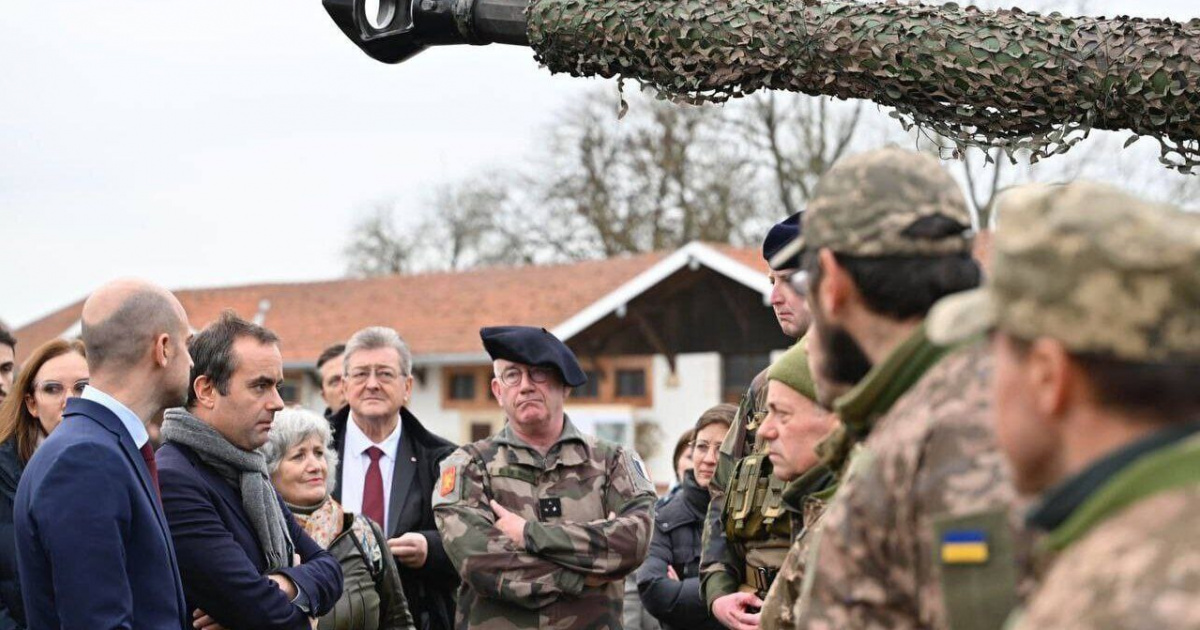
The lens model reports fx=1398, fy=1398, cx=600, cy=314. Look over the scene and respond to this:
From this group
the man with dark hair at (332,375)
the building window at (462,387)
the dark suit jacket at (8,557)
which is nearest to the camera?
the dark suit jacket at (8,557)

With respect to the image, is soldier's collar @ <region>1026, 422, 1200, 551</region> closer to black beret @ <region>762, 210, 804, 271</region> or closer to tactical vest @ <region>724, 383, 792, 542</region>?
tactical vest @ <region>724, 383, 792, 542</region>

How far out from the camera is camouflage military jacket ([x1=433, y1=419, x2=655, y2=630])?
207 inches

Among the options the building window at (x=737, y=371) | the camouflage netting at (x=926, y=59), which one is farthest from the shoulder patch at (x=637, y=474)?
the building window at (x=737, y=371)

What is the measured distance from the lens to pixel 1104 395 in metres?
1.56

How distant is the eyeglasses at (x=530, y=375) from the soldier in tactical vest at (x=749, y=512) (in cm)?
96

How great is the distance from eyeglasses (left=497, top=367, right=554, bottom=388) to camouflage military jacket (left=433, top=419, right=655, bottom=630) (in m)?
0.21

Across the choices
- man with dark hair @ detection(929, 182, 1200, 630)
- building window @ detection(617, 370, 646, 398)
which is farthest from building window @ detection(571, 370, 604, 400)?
man with dark hair @ detection(929, 182, 1200, 630)

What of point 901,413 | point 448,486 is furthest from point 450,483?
point 901,413

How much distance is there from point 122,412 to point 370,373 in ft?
8.65

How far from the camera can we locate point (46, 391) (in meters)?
5.61

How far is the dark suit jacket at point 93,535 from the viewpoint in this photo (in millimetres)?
3494

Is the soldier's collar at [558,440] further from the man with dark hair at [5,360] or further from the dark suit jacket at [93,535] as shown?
the man with dark hair at [5,360]

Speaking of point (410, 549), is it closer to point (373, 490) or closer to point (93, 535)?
point (373, 490)

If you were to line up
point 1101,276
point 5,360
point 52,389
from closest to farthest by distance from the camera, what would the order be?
1. point 1101,276
2. point 52,389
3. point 5,360
